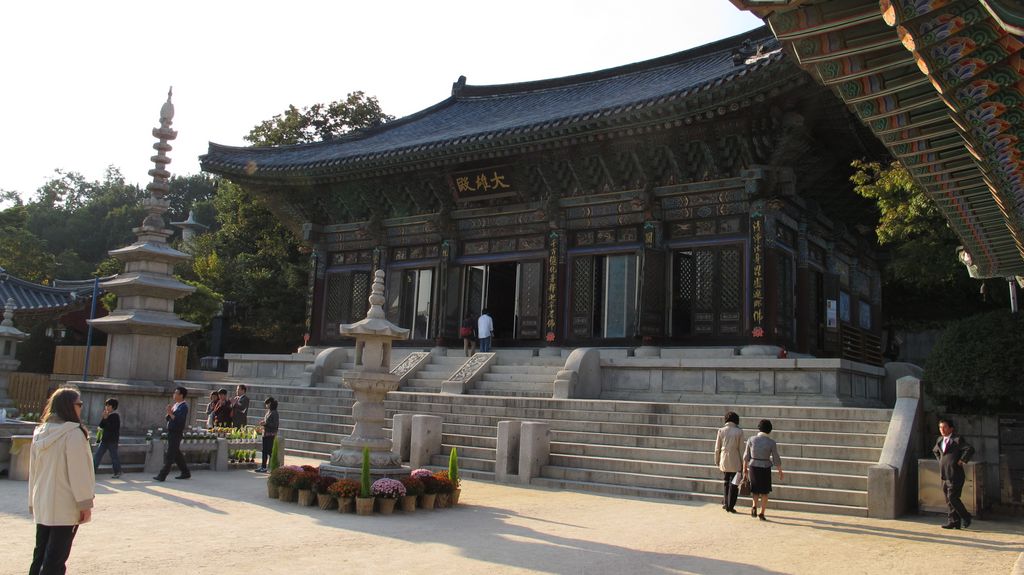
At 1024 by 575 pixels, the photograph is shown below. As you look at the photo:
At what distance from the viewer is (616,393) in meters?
16.1

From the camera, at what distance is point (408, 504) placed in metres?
9.31

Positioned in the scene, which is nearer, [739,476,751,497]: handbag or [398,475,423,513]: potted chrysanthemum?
[398,475,423,513]: potted chrysanthemum

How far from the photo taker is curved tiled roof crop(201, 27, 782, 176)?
18438 millimetres

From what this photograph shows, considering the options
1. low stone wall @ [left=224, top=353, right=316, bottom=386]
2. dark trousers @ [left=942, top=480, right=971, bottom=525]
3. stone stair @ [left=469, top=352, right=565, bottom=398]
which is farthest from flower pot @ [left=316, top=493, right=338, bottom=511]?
low stone wall @ [left=224, top=353, right=316, bottom=386]

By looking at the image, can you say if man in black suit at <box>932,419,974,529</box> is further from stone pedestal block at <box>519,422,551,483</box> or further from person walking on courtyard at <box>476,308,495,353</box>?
person walking on courtyard at <box>476,308,495,353</box>

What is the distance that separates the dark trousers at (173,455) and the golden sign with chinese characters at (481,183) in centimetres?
1097

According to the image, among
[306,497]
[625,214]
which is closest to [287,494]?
[306,497]

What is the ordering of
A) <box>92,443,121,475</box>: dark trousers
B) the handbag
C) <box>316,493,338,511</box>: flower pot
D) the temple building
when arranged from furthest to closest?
the temple building < <box>92,443,121,475</box>: dark trousers < the handbag < <box>316,493,338,511</box>: flower pot

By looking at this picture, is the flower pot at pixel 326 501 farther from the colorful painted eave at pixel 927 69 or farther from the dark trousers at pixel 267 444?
the colorful painted eave at pixel 927 69

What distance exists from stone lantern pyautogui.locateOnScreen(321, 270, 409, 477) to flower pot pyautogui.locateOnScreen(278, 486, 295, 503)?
47 cm

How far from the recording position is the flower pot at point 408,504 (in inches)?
366

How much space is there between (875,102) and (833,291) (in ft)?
50.3

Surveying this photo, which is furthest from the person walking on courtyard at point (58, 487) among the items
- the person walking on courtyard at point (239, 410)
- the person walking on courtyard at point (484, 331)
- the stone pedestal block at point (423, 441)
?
the person walking on courtyard at point (484, 331)

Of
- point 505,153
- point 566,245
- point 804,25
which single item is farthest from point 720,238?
point 804,25
